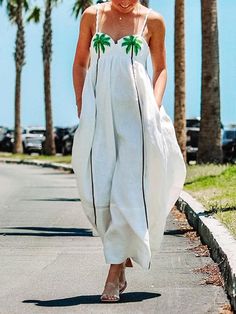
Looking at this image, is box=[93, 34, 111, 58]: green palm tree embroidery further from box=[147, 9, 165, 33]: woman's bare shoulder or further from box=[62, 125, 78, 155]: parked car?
box=[62, 125, 78, 155]: parked car

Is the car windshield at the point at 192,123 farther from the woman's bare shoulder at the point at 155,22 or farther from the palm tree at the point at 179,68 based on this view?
the woman's bare shoulder at the point at 155,22

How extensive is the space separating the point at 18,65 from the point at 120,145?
183 feet

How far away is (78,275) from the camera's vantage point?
9.41m

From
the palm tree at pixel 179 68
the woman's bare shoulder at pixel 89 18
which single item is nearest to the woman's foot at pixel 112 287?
the woman's bare shoulder at pixel 89 18

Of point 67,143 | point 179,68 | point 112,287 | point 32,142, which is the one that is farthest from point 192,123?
point 112,287

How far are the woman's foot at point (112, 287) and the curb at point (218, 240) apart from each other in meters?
0.76

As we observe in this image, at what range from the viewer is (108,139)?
7957 millimetres

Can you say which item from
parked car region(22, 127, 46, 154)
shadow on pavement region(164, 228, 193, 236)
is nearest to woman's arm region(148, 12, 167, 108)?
shadow on pavement region(164, 228, 193, 236)

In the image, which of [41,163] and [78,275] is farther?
[41,163]

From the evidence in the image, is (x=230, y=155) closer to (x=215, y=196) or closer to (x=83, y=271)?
(x=215, y=196)

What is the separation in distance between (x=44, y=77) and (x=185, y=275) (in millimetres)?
45358

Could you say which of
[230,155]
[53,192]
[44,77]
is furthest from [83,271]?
[44,77]

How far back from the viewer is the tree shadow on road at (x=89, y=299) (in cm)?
792

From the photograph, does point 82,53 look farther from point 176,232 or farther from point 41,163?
point 41,163
